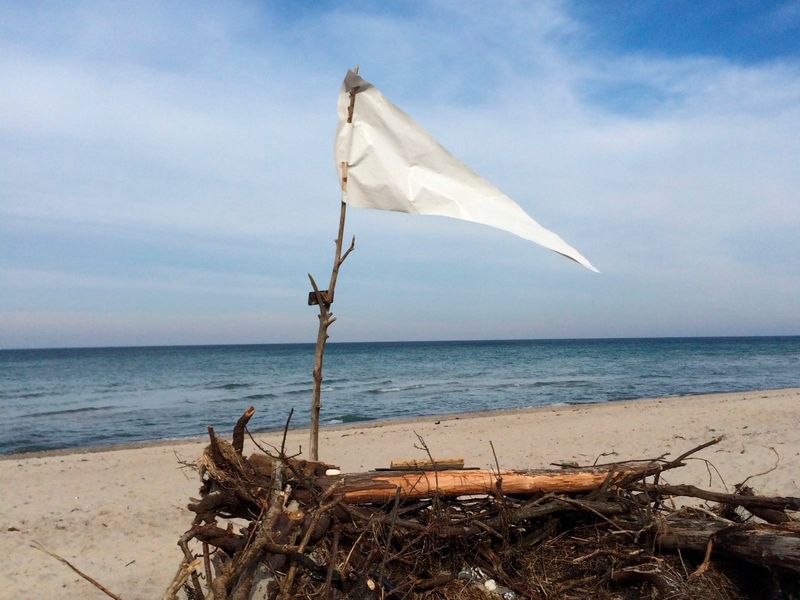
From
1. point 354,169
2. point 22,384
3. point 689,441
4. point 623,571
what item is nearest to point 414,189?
point 354,169

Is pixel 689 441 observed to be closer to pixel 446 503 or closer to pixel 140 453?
pixel 446 503

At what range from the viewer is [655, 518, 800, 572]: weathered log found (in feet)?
11.0

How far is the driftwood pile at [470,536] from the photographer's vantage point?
11.1ft

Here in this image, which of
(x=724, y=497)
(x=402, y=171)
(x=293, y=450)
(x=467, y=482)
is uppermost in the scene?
(x=402, y=171)

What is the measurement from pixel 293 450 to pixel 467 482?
10.3m

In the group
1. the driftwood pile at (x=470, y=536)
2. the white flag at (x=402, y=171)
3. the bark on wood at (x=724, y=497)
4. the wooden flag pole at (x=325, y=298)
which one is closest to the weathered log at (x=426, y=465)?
the driftwood pile at (x=470, y=536)

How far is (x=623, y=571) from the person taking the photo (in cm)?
354

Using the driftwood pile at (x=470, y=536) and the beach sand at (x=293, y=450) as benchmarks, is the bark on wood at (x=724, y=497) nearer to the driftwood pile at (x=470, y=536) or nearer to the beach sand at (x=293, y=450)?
the driftwood pile at (x=470, y=536)

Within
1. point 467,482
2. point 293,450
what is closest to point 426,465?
point 467,482

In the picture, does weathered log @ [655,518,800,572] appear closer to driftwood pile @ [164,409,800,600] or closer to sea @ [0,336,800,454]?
driftwood pile @ [164,409,800,600]

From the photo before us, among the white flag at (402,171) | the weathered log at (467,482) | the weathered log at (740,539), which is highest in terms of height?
the white flag at (402,171)

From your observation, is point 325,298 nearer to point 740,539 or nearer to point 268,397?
point 740,539

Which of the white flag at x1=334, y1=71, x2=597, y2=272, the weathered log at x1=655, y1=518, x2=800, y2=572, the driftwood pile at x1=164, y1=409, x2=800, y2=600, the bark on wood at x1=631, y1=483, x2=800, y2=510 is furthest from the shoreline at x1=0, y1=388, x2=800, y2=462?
the weathered log at x1=655, y1=518, x2=800, y2=572

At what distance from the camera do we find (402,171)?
400cm
